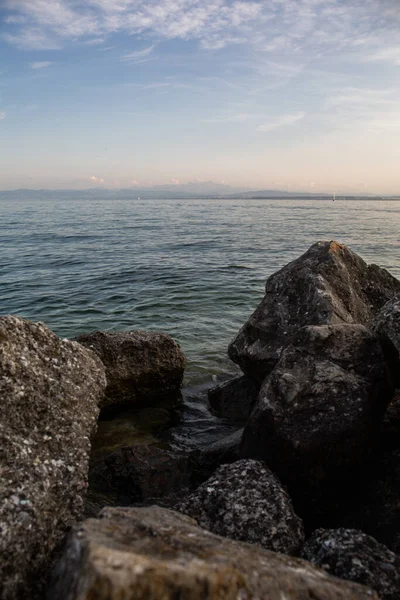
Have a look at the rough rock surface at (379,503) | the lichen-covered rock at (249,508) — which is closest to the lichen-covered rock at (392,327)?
the rough rock surface at (379,503)

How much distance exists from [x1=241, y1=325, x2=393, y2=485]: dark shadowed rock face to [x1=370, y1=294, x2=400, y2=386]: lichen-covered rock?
0.43 feet

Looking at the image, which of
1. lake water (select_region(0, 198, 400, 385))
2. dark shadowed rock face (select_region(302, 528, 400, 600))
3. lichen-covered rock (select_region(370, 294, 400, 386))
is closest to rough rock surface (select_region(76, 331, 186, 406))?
lake water (select_region(0, 198, 400, 385))

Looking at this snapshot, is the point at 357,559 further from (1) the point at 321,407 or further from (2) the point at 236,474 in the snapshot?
(1) the point at 321,407

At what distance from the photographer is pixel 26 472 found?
13.7ft

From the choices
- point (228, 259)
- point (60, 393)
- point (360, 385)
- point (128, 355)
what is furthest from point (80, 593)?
point (228, 259)

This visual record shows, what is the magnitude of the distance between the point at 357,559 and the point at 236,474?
1.49 m

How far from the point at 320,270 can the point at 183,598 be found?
23.1ft

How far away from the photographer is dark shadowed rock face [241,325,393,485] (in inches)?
213

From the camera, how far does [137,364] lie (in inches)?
370

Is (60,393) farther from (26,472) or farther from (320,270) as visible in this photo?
(320,270)

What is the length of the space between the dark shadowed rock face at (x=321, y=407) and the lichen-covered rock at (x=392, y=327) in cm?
13

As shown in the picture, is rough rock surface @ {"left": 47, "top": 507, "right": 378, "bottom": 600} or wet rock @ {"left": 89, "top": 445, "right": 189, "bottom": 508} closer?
rough rock surface @ {"left": 47, "top": 507, "right": 378, "bottom": 600}

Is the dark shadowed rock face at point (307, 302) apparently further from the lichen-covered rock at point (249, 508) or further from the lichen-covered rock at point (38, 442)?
the lichen-covered rock at point (38, 442)

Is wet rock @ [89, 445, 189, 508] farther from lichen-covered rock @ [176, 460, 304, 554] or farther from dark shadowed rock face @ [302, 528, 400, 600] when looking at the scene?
dark shadowed rock face @ [302, 528, 400, 600]
